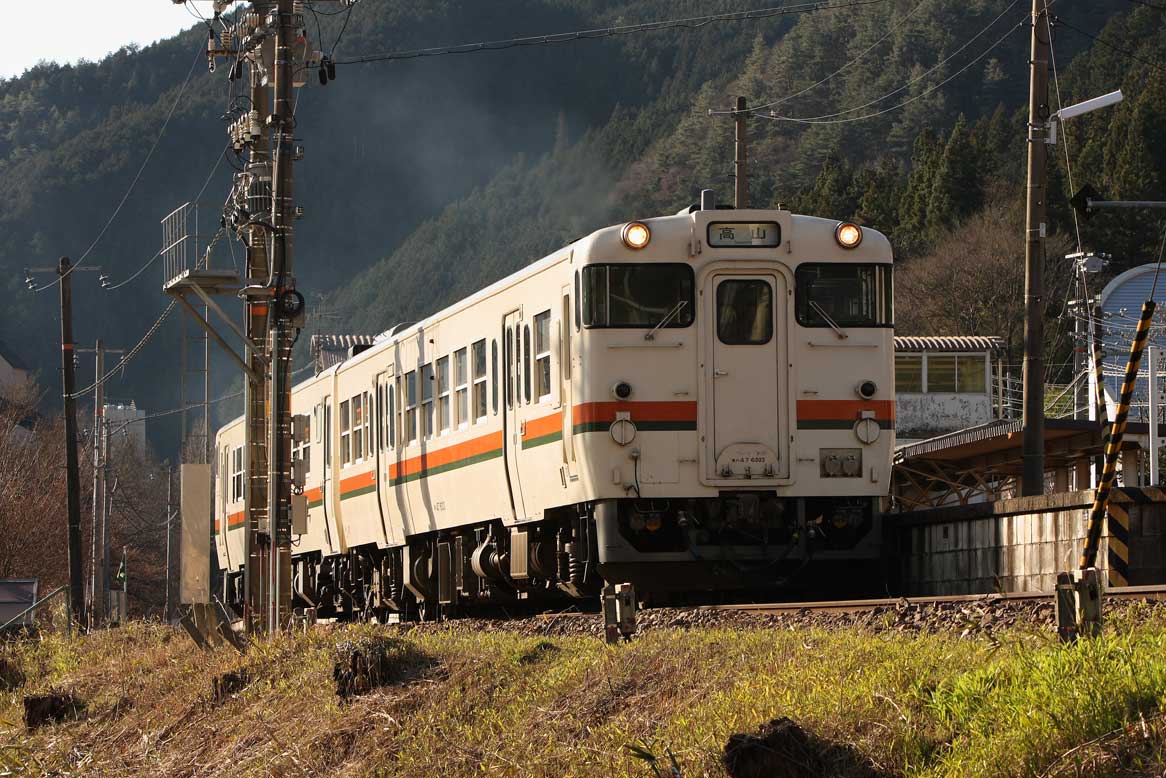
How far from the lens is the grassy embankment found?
6.16 meters

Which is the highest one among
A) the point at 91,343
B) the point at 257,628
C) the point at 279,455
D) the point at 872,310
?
the point at 91,343

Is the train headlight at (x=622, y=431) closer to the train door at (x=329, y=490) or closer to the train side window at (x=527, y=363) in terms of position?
the train side window at (x=527, y=363)

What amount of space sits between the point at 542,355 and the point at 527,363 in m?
0.41

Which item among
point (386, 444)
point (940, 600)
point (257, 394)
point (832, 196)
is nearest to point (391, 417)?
point (386, 444)

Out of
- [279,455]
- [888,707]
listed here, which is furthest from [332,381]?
[888,707]

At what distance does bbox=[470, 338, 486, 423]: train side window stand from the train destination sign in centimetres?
342

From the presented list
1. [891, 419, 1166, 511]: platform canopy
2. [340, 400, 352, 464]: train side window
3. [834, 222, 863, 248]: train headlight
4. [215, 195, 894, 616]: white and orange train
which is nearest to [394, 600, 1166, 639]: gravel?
[215, 195, 894, 616]: white and orange train

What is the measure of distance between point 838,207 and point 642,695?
187 feet

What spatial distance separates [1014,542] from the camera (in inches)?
494

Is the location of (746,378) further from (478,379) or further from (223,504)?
(223,504)

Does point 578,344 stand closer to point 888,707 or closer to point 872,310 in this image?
point 872,310

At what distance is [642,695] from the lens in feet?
27.7

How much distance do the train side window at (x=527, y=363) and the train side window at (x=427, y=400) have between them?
3127mm

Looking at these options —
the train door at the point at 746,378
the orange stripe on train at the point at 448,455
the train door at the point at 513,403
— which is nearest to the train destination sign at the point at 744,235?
the train door at the point at 746,378
